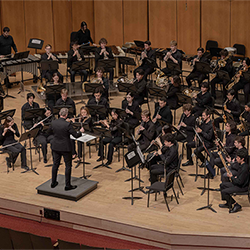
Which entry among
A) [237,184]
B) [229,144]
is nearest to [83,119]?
[229,144]

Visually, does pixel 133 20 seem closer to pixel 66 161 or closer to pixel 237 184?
pixel 66 161

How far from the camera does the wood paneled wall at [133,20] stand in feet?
39.3

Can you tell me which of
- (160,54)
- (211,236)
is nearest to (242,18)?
(160,54)

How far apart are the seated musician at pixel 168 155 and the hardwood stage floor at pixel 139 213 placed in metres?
0.40

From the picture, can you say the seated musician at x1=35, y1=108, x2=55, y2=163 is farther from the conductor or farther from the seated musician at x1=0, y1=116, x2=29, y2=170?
the conductor

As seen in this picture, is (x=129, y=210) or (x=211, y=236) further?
(x=129, y=210)

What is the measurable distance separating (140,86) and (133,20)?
5781mm

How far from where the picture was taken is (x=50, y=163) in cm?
761

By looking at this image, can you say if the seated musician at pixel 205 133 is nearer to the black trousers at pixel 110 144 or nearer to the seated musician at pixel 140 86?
the black trousers at pixel 110 144

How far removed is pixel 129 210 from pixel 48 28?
30.2ft

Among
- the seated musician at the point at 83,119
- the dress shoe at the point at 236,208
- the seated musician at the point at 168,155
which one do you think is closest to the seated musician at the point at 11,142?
the seated musician at the point at 83,119

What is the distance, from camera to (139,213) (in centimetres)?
595

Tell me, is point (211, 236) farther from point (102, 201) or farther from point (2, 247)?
point (2, 247)

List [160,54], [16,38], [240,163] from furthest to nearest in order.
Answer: [16,38]
[160,54]
[240,163]
